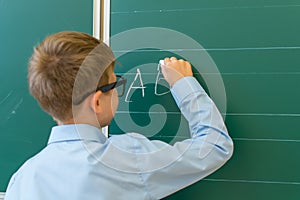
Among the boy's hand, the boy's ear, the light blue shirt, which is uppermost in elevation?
the boy's hand

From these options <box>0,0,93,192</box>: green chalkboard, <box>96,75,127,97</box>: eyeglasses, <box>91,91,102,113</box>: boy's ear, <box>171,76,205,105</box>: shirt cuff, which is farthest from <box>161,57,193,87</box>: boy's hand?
<box>0,0,93,192</box>: green chalkboard

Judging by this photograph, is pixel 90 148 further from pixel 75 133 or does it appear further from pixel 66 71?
pixel 66 71

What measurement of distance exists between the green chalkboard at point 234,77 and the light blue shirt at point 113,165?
0.18 metres

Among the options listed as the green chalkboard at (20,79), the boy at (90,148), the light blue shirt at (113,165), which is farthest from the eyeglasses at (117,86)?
the green chalkboard at (20,79)

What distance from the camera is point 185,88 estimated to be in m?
1.02

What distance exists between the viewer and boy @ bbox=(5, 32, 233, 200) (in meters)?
0.84

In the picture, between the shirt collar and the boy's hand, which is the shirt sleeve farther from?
the shirt collar

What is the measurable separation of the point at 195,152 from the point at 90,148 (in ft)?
0.86

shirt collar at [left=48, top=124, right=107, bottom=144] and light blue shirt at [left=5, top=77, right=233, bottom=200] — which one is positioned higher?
shirt collar at [left=48, top=124, right=107, bottom=144]

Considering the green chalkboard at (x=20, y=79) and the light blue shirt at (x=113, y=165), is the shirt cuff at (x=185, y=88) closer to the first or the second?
the light blue shirt at (x=113, y=165)

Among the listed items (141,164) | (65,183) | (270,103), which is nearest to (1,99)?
(65,183)

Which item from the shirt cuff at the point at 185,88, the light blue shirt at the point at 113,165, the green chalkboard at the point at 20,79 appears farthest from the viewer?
the green chalkboard at the point at 20,79

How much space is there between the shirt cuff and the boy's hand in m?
0.02

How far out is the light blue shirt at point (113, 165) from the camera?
32.9 inches
